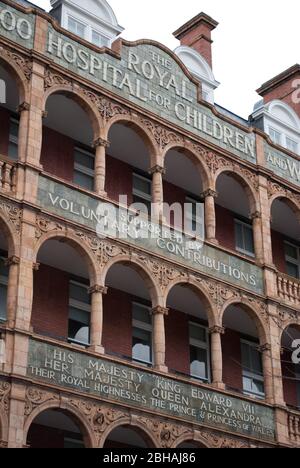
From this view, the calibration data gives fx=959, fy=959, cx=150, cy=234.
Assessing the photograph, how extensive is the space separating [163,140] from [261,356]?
724cm

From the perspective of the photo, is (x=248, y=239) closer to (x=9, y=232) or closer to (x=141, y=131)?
(x=141, y=131)

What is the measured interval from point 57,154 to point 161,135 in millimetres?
3048

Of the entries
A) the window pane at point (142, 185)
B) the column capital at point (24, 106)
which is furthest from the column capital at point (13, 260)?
the window pane at point (142, 185)

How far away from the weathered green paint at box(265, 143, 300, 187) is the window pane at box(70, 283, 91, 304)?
8049 mm

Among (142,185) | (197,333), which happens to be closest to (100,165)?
(142,185)

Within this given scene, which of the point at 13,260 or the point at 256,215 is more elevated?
the point at 256,215

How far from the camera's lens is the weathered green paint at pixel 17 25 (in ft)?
80.6

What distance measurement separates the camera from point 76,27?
2766 centimetres

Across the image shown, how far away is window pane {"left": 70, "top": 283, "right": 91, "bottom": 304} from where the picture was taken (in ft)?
84.5

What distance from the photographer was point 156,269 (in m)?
25.5

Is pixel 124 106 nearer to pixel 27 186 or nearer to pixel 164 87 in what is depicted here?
pixel 164 87

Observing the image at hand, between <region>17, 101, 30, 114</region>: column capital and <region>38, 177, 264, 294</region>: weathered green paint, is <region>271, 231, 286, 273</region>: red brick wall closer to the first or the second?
<region>38, 177, 264, 294</region>: weathered green paint

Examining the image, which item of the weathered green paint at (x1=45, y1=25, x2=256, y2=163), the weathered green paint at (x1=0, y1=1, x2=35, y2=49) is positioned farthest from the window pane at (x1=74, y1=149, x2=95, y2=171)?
the weathered green paint at (x1=0, y1=1, x2=35, y2=49)

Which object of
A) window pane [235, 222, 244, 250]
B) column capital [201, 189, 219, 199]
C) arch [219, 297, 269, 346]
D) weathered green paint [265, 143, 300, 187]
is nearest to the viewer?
arch [219, 297, 269, 346]
